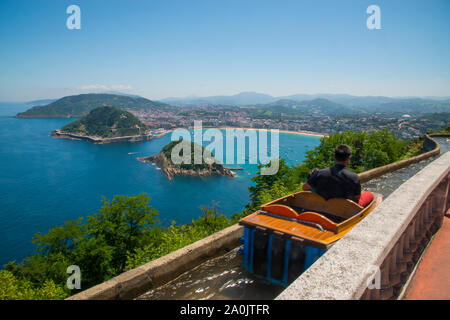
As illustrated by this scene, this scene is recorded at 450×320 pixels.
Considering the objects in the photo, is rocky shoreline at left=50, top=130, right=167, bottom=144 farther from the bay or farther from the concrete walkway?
the concrete walkway

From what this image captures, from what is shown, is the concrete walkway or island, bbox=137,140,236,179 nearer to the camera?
the concrete walkway

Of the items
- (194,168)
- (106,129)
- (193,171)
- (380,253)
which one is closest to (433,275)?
(380,253)

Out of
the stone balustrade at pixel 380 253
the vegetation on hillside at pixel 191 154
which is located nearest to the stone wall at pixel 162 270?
the stone balustrade at pixel 380 253

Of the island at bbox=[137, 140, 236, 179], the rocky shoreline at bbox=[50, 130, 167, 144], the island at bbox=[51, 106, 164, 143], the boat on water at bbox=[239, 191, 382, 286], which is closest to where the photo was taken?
the boat on water at bbox=[239, 191, 382, 286]

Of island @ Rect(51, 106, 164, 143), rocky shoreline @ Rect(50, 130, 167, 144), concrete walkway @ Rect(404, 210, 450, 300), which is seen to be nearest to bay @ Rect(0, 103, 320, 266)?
rocky shoreline @ Rect(50, 130, 167, 144)
